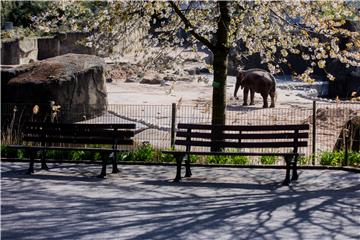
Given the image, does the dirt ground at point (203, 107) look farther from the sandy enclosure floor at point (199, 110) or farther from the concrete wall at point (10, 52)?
the concrete wall at point (10, 52)

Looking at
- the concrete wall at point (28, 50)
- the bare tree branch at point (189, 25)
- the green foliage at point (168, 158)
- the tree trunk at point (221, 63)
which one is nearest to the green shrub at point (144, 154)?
the green foliage at point (168, 158)

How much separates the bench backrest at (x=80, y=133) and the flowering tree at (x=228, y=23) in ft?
6.60

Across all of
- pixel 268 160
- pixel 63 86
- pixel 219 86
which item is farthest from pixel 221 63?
pixel 63 86

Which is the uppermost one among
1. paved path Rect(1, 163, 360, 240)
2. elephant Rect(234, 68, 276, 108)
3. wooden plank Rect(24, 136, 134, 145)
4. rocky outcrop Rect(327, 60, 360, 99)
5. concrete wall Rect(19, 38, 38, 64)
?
concrete wall Rect(19, 38, 38, 64)

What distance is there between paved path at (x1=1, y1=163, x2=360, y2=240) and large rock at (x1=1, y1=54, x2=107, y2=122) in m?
4.84

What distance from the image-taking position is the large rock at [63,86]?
16172 mm

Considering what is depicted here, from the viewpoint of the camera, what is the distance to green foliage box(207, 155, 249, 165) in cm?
1200

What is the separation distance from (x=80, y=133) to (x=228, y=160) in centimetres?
273

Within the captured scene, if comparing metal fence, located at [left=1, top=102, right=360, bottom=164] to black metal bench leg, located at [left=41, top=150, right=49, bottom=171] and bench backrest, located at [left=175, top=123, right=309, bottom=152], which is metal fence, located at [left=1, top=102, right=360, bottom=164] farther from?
black metal bench leg, located at [left=41, top=150, right=49, bottom=171]

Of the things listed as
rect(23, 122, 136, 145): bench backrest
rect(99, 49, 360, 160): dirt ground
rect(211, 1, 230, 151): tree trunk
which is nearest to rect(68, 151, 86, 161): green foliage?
rect(23, 122, 136, 145): bench backrest

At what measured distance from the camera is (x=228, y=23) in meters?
12.5

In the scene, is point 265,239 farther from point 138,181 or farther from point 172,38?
point 172,38

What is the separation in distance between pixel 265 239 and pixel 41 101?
10164 mm

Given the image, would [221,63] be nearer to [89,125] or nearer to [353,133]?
[89,125]
